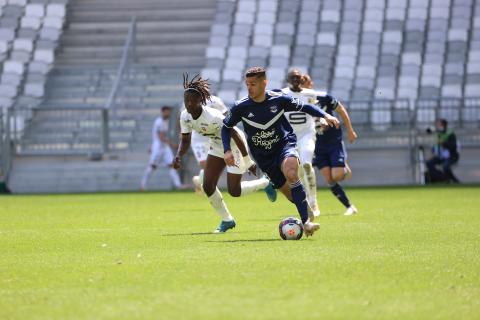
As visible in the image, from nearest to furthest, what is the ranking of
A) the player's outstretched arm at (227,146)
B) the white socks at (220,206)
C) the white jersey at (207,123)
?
1. the player's outstretched arm at (227,146)
2. the white socks at (220,206)
3. the white jersey at (207,123)

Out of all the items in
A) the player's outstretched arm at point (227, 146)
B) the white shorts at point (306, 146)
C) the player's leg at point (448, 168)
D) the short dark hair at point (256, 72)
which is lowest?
the player's leg at point (448, 168)

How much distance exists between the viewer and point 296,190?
1362 cm

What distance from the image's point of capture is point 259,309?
7996 mm

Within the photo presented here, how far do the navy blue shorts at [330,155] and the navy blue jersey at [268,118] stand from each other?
5682 mm

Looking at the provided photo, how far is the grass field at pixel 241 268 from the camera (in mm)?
8172

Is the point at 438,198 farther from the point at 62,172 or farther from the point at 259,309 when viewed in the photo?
the point at 259,309

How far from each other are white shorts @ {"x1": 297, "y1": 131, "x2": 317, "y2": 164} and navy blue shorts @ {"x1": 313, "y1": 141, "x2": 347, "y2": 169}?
90 cm

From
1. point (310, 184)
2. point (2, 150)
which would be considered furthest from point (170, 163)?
point (310, 184)

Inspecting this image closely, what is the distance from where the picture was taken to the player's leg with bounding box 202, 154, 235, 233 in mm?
15414

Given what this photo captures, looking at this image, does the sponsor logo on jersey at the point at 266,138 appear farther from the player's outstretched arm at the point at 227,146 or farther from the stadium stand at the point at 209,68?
the stadium stand at the point at 209,68

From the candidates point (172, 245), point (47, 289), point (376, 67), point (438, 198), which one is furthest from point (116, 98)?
point (47, 289)

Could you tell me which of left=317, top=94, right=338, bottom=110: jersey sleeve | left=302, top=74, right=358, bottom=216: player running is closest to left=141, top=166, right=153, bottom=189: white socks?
left=302, top=74, right=358, bottom=216: player running

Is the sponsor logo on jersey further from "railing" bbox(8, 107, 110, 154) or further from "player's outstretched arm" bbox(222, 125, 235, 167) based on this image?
"railing" bbox(8, 107, 110, 154)

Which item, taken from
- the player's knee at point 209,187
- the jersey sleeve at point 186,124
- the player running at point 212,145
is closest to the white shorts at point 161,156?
the player running at point 212,145
